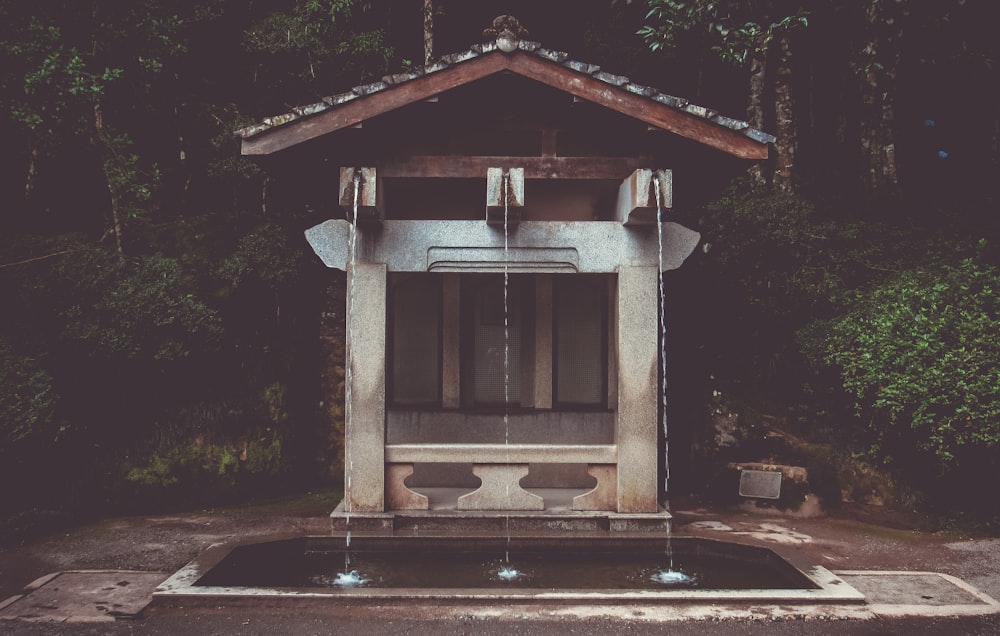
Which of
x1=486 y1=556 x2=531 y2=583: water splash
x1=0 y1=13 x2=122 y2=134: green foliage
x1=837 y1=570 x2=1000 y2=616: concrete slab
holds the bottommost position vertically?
x1=486 y1=556 x2=531 y2=583: water splash

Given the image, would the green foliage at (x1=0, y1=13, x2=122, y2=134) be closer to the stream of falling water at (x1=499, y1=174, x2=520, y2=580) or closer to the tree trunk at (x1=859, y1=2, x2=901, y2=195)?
the stream of falling water at (x1=499, y1=174, x2=520, y2=580)

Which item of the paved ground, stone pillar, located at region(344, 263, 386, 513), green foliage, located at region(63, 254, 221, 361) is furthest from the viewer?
green foliage, located at region(63, 254, 221, 361)

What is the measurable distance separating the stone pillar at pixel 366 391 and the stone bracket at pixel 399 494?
0.11 m

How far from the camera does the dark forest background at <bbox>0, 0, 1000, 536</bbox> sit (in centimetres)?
791

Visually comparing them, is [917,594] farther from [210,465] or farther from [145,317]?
[145,317]

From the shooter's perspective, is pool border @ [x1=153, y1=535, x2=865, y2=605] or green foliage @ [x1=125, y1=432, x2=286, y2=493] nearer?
pool border @ [x1=153, y1=535, x2=865, y2=605]

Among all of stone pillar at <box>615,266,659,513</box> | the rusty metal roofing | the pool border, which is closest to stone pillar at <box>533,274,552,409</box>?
stone pillar at <box>615,266,659,513</box>

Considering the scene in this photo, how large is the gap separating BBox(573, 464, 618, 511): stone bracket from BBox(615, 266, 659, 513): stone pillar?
132 mm

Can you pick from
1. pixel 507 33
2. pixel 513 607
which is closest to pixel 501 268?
pixel 507 33

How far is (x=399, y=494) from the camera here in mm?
7523

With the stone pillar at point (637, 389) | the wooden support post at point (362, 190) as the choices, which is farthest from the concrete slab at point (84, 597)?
the stone pillar at point (637, 389)

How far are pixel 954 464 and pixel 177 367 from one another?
9714 millimetres

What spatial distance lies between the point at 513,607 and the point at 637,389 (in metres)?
3.02

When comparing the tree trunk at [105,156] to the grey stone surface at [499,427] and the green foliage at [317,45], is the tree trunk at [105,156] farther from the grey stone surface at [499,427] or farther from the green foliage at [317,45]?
the grey stone surface at [499,427]
